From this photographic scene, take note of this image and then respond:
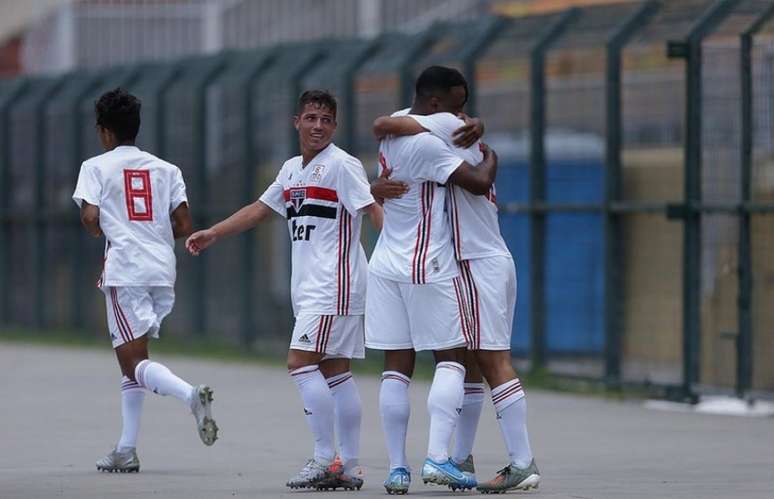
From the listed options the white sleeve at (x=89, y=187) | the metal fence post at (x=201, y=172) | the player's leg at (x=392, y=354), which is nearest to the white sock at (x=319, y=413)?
the player's leg at (x=392, y=354)

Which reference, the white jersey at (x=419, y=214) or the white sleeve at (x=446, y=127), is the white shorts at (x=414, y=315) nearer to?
the white jersey at (x=419, y=214)

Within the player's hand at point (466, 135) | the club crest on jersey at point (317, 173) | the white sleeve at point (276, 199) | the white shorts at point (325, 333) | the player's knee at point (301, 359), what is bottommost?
the player's knee at point (301, 359)

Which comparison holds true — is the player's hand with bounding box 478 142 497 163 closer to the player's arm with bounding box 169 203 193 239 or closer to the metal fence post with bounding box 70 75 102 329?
the player's arm with bounding box 169 203 193 239

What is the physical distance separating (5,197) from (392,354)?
1546 centimetres

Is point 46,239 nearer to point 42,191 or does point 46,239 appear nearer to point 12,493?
point 42,191

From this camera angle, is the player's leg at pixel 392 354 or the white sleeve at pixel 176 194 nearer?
the player's leg at pixel 392 354

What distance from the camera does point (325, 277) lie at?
8.55m

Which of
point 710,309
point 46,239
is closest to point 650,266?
point 710,309

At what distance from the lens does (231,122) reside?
19.3 metres

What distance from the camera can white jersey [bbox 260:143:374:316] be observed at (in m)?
8.54

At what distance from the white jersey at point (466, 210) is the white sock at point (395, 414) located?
0.59 metres

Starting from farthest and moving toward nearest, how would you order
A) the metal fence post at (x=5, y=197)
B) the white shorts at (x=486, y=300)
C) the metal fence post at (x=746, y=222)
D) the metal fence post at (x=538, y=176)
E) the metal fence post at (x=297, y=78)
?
the metal fence post at (x=5, y=197) < the metal fence post at (x=297, y=78) < the metal fence post at (x=538, y=176) < the metal fence post at (x=746, y=222) < the white shorts at (x=486, y=300)

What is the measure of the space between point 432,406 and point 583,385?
6585 mm

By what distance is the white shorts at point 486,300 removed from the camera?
8.16m
